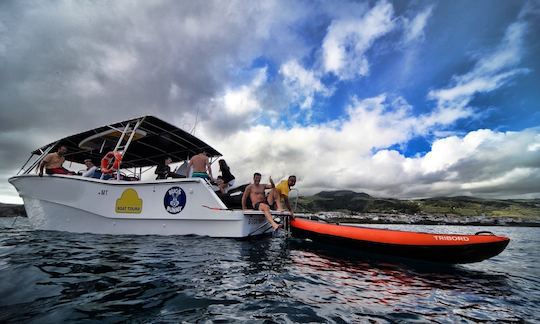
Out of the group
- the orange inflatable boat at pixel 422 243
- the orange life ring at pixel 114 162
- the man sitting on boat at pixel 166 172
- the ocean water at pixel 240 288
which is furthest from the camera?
the man sitting on boat at pixel 166 172

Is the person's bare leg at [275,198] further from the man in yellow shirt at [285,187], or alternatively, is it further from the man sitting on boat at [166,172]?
the man sitting on boat at [166,172]

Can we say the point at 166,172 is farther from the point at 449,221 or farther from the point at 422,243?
the point at 449,221

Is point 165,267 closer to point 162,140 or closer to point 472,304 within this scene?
point 472,304

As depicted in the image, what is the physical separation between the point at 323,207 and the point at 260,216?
7476 inches

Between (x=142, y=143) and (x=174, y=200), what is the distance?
4.79 m

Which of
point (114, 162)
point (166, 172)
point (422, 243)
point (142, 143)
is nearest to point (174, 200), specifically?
point (166, 172)

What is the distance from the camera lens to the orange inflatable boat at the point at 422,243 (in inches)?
216

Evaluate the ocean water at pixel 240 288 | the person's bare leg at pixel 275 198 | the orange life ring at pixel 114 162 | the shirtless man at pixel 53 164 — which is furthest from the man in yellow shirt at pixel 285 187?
the shirtless man at pixel 53 164

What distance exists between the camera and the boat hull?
7797 mm

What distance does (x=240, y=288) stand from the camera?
3525 mm

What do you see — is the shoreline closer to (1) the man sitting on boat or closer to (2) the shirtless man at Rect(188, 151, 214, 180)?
(1) the man sitting on boat

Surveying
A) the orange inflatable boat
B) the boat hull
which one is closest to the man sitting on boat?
the boat hull

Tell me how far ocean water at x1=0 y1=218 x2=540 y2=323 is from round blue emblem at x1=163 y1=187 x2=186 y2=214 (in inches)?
76.7

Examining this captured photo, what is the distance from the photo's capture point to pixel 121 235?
8508 millimetres
